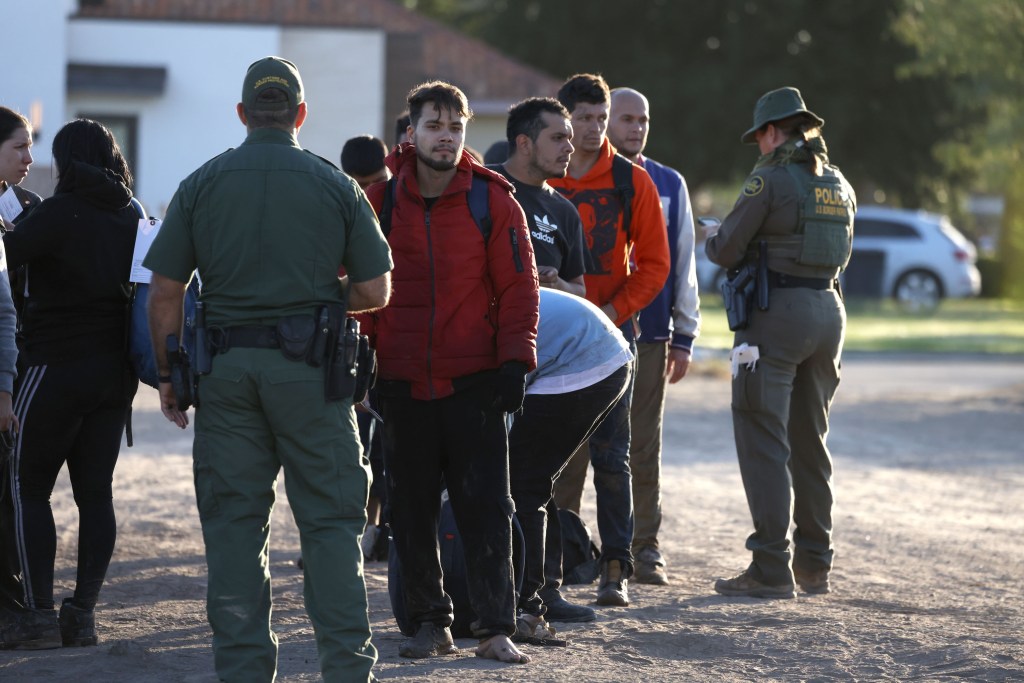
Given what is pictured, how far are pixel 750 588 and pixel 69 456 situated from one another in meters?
3.12

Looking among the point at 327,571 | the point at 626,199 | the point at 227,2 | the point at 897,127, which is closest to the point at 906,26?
the point at 227,2

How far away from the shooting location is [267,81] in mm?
4867

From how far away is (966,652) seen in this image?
598 centimetres

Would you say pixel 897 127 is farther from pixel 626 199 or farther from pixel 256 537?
pixel 256 537

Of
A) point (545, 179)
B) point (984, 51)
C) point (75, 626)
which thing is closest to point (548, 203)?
point (545, 179)

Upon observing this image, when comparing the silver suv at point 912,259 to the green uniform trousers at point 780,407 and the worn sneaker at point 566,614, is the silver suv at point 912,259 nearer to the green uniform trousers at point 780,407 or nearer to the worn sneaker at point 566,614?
the green uniform trousers at point 780,407

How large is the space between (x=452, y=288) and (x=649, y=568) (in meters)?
2.54

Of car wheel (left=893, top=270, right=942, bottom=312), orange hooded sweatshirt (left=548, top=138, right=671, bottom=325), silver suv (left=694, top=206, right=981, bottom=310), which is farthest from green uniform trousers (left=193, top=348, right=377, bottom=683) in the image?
car wheel (left=893, top=270, right=942, bottom=312)

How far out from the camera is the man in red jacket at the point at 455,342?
5.44 meters

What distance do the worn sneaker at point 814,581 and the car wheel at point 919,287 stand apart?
89.0ft

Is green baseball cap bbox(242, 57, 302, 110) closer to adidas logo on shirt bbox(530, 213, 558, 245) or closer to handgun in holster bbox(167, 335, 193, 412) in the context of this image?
handgun in holster bbox(167, 335, 193, 412)

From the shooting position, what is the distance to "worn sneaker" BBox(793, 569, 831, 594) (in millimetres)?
7328

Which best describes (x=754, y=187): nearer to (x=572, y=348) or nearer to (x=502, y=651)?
(x=572, y=348)

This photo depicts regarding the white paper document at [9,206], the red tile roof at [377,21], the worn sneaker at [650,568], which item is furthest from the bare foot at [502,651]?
the red tile roof at [377,21]
